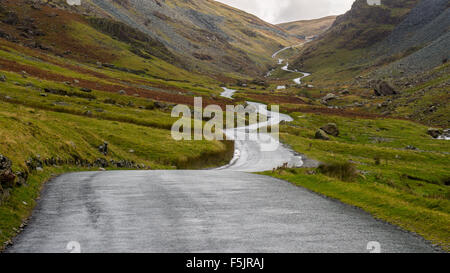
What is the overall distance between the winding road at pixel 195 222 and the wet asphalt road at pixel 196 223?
0.11 feet

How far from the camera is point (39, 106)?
192 ft

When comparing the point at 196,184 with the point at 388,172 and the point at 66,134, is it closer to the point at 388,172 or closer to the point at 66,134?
the point at 66,134

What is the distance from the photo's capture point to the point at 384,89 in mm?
142250

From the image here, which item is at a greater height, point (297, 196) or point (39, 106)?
point (39, 106)

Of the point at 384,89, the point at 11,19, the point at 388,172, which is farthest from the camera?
the point at 11,19

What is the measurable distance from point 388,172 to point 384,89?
11029 cm

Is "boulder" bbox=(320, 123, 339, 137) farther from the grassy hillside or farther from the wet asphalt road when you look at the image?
the wet asphalt road

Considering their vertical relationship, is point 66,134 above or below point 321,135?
below

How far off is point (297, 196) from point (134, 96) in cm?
8319

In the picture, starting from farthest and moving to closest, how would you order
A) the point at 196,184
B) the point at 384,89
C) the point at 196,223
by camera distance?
the point at 384,89
the point at 196,184
the point at 196,223

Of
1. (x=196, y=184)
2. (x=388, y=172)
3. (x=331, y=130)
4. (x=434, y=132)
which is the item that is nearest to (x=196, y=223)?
(x=196, y=184)

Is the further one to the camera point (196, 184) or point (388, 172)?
point (388, 172)
